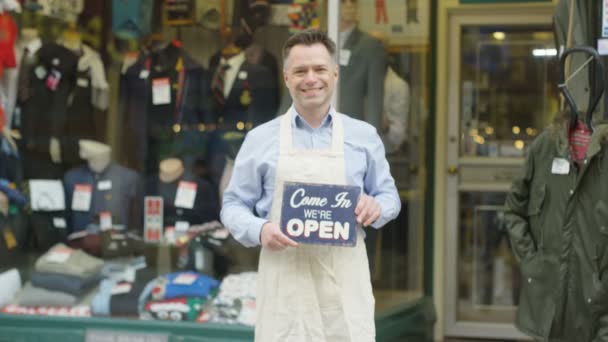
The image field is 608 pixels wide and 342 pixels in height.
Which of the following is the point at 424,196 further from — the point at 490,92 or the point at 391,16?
the point at 391,16

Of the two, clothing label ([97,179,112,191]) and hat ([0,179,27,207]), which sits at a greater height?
clothing label ([97,179,112,191])

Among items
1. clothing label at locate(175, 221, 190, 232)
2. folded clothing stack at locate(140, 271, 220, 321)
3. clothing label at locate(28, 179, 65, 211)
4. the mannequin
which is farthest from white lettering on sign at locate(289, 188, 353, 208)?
clothing label at locate(28, 179, 65, 211)

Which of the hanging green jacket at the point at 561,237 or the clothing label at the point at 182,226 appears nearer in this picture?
the hanging green jacket at the point at 561,237

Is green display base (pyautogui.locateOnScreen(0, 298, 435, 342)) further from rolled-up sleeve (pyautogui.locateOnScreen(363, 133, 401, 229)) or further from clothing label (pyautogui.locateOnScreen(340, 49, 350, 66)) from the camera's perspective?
rolled-up sleeve (pyautogui.locateOnScreen(363, 133, 401, 229))

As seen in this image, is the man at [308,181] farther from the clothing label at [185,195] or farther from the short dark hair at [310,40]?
the clothing label at [185,195]

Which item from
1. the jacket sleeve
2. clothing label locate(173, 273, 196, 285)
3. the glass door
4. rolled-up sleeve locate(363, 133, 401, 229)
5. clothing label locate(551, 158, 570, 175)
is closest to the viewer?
rolled-up sleeve locate(363, 133, 401, 229)

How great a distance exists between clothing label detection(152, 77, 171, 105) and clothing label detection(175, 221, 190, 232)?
2.33 feet

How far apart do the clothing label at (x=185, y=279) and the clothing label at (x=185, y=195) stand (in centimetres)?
40

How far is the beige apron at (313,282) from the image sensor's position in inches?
123

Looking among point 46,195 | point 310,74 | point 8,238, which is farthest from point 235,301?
point 310,74

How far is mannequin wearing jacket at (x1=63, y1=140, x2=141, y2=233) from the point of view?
592 cm

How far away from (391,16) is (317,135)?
2.69 metres

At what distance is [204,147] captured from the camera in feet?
18.9

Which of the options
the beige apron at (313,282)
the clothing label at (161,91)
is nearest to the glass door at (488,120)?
the clothing label at (161,91)
